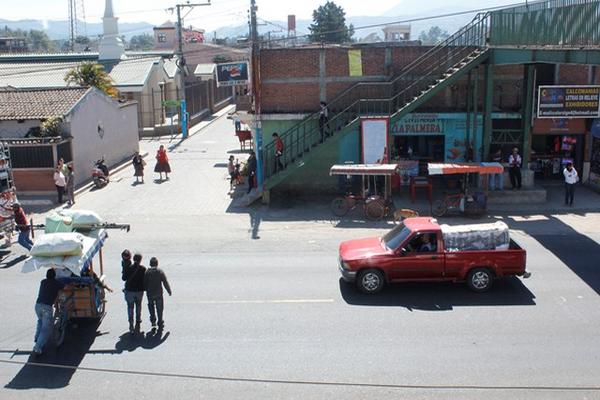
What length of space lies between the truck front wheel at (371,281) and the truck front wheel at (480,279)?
70.8 inches

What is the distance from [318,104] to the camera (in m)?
25.8

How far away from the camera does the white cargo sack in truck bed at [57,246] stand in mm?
11688

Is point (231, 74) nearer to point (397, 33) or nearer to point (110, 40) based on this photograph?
point (110, 40)

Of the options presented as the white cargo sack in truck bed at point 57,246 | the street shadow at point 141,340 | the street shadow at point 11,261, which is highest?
the white cargo sack in truck bed at point 57,246

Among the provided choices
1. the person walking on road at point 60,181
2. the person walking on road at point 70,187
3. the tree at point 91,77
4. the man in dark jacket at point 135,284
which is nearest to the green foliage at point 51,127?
the person walking on road at point 60,181

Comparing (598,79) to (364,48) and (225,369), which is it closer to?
(364,48)

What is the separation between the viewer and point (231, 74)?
3447cm

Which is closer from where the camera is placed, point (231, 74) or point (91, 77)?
point (231, 74)

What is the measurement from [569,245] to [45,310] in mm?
13127

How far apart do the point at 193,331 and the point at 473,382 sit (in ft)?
16.3

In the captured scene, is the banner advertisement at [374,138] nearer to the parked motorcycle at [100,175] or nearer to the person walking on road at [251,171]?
the person walking on road at [251,171]

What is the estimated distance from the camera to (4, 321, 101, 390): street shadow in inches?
417

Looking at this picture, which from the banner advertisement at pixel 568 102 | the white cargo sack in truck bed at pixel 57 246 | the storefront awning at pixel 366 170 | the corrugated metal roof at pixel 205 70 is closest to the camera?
the white cargo sack in truck bed at pixel 57 246

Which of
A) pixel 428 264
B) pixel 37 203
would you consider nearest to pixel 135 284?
pixel 428 264
